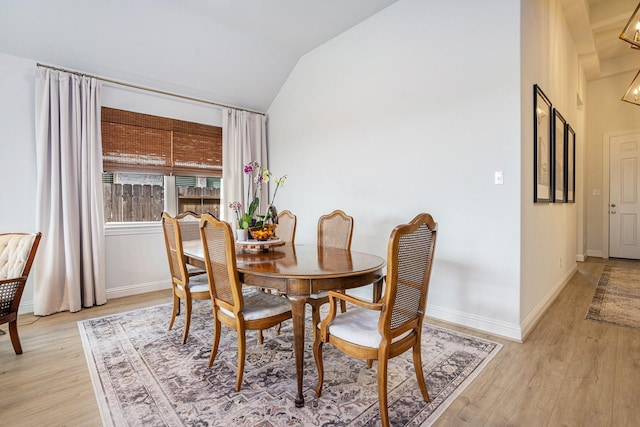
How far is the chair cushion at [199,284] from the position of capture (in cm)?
246

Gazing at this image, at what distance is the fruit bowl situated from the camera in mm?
2490

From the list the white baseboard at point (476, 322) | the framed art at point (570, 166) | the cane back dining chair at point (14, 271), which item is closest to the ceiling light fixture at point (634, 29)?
the framed art at point (570, 166)

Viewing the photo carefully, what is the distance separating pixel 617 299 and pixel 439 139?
2681 millimetres

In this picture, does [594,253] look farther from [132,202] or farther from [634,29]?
[132,202]

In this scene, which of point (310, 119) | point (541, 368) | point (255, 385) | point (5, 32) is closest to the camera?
point (255, 385)

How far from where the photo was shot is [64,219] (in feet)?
10.4

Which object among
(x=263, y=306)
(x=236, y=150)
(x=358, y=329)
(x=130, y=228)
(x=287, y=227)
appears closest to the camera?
(x=358, y=329)

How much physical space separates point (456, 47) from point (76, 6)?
3.40 metres

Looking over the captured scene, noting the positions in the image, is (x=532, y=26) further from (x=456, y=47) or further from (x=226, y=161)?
A: (x=226, y=161)

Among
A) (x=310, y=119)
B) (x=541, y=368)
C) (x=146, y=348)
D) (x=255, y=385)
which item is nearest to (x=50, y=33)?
(x=310, y=119)

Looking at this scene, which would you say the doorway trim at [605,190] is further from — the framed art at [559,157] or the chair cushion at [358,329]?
the chair cushion at [358,329]

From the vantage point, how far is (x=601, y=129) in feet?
18.5

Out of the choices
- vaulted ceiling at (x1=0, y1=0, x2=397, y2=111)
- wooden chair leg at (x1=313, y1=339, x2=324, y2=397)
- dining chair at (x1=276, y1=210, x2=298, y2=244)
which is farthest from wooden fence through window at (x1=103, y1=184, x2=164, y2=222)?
wooden chair leg at (x1=313, y1=339, x2=324, y2=397)

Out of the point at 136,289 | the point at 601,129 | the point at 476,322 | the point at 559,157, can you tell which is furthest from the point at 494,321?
the point at 601,129
